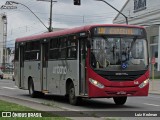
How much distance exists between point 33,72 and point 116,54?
7.14 m

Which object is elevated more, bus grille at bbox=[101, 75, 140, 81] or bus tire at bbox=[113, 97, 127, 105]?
bus grille at bbox=[101, 75, 140, 81]

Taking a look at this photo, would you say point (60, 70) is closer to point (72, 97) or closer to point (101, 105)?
point (72, 97)

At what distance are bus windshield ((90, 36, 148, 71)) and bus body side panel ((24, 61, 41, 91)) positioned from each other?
19.7 feet

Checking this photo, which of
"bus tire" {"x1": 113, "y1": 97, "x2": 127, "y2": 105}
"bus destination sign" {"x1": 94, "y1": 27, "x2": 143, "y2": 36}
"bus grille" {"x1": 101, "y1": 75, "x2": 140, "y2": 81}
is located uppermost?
"bus destination sign" {"x1": 94, "y1": 27, "x2": 143, "y2": 36}

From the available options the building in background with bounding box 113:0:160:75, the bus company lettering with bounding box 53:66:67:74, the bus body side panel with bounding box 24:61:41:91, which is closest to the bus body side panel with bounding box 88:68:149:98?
the bus company lettering with bounding box 53:66:67:74

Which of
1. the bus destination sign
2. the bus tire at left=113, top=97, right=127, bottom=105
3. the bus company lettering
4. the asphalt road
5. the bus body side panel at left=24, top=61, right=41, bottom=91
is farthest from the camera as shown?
the bus body side panel at left=24, top=61, right=41, bottom=91

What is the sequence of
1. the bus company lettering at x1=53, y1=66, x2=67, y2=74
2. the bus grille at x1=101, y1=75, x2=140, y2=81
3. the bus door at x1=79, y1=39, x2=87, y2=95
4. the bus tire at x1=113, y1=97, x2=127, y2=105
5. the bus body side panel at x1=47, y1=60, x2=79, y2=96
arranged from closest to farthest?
the bus grille at x1=101, y1=75, x2=140, y2=81, the bus door at x1=79, y1=39, x2=87, y2=95, the bus body side panel at x1=47, y1=60, x2=79, y2=96, the bus tire at x1=113, y1=97, x2=127, y2=105, the bus company lettering at x1=53, y1=66, x2=67, y2=74

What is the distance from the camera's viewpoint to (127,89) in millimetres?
16672

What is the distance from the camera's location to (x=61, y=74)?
63.1ft

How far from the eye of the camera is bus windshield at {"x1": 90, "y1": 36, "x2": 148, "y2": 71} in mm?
16500

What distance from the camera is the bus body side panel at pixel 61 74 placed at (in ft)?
58.0

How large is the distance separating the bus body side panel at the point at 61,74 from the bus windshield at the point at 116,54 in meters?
1.32

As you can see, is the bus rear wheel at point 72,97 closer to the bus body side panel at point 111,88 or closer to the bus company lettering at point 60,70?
the bus company lettering at point 60,70

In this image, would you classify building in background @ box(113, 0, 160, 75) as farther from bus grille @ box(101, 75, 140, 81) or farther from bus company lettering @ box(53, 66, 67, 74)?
bus grille @ box(101, 75, 140, 81)
